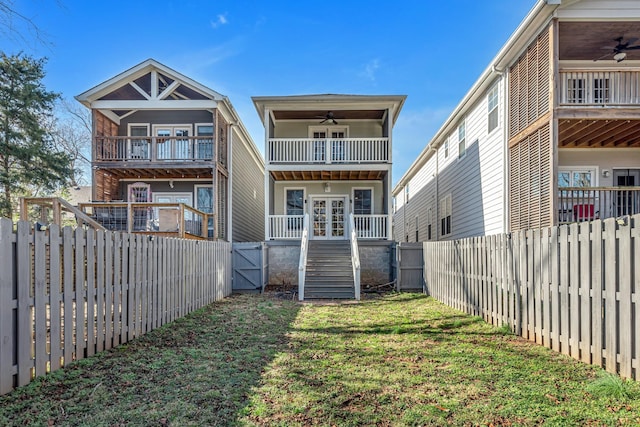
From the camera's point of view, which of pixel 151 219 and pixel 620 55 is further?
pixel 151 219

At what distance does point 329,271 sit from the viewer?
11.8 meters

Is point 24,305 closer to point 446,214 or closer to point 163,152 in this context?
point 163,152

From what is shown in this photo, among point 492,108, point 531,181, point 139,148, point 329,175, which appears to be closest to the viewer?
point 531,181

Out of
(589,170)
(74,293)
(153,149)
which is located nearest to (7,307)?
(74,293)

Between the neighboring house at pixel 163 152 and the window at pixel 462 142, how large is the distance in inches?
358

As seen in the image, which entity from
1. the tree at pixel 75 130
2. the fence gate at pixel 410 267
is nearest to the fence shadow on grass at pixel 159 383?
the fence gate at pixel 410 267

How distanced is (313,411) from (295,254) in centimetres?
1049

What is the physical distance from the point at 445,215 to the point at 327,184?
5.35m

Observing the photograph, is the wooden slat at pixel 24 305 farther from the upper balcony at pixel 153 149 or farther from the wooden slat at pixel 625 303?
the upper balcony at pixel 153 149

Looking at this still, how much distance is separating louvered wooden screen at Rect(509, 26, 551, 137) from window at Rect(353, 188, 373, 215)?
675 centimetres

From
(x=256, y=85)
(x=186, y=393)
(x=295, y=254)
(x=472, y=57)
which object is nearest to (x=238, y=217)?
(x=295, y=254)

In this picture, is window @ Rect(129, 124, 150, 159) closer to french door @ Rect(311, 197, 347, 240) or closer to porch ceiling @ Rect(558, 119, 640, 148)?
french door @ Rect(311, 197, 347, 240)

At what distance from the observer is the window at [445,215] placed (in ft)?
51.3

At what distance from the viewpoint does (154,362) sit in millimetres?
4250
